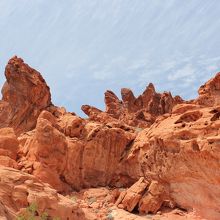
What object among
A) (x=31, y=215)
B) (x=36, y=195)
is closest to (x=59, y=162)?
(x=36, y=195)

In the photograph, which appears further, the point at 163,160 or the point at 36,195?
the point at 163,160

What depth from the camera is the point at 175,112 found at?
24016 millimetres

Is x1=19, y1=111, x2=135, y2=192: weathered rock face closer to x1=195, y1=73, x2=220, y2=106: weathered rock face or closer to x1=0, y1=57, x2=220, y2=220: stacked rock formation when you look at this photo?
x1=0, y1=57, x2=220, y2=220: stacked rock formation

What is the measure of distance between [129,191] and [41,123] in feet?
21.0

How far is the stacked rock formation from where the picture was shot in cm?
1781

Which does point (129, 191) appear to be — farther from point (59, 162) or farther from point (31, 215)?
point (31, 215)

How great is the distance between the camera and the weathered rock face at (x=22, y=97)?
104 ft

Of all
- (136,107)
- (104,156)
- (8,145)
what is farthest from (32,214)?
(136,107)

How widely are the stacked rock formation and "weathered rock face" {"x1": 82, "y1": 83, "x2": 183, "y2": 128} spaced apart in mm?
8135

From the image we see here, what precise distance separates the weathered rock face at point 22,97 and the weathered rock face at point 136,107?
22.7ft

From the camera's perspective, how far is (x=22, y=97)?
32156 millimetres

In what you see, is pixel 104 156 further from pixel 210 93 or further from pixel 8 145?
pixel 210 93

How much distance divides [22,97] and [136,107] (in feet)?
81.3

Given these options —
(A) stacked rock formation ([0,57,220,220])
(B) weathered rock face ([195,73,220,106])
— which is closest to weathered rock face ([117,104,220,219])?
(A) stacked rock formation ([0,57,220,220])
